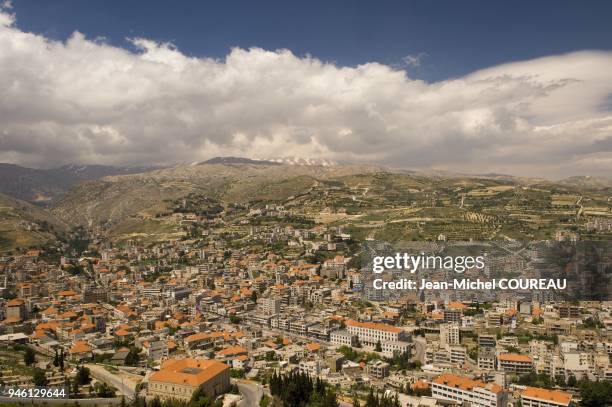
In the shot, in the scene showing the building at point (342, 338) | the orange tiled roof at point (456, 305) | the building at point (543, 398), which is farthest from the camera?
the orange tiled roof at point (456, 305)

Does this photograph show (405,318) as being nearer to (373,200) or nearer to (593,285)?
(593,285)

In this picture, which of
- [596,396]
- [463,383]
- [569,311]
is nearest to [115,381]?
[463,383]

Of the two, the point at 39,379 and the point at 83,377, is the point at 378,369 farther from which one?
the point at 39,379

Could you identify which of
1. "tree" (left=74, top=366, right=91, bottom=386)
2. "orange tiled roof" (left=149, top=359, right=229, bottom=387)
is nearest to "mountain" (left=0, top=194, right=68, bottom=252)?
"tree" (left=74, top=366, right=91, bottom=386)

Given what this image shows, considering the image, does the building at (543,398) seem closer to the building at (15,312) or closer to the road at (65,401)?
the road at (65,401)

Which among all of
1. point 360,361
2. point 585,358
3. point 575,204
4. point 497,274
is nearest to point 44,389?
point 360,361

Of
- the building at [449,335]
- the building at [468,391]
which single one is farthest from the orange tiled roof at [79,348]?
the building at [449,335]
